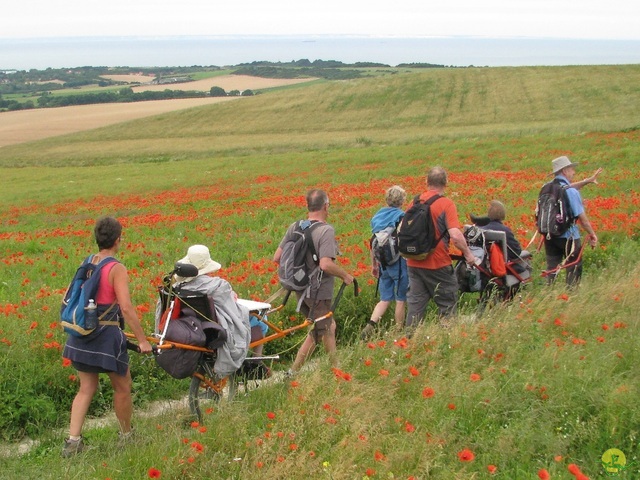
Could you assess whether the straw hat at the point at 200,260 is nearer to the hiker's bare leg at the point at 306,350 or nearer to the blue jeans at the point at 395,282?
the hiker's bare leg at the point at 306,350

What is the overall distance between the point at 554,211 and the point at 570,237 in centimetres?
41

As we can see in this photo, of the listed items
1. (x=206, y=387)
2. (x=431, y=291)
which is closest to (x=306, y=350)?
(x=206, y=387)

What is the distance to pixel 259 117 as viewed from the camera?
61.2 meters

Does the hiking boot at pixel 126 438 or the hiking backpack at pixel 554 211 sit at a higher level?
the hiking backpack at pixel 554 211

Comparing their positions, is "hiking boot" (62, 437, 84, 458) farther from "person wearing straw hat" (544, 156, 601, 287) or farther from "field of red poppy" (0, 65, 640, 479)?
"person wearing straw hat" (544, 156, 601, 287)

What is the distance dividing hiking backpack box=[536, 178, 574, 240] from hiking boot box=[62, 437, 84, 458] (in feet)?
19.3

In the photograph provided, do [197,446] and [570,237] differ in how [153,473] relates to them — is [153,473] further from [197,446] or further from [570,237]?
[570,237]

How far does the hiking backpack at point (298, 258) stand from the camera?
6.59 meters

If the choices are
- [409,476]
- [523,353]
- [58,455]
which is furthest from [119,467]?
[523,353]

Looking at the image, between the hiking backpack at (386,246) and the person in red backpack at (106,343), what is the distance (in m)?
3.15

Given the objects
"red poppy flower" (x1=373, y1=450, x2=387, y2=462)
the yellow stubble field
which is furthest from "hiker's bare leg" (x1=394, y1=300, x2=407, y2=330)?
the yellow stubble field

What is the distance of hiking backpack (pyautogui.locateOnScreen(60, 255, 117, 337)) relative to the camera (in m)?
5.13

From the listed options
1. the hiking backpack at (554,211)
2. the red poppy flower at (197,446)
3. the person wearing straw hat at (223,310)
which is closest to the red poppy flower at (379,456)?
the red poppy flower at (197,446)

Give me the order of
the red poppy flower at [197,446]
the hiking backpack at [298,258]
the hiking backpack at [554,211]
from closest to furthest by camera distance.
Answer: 1. the red poppy flower at [197,446]
2. the hiking backpack at [298,258]
3. the hiking backpack at [554,211]
